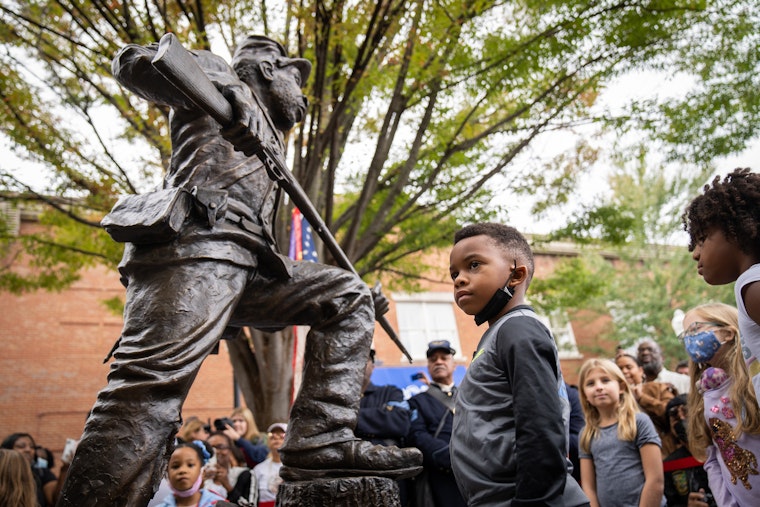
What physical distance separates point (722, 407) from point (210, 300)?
2334mm

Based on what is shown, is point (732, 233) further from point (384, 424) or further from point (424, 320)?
point (424, 320)

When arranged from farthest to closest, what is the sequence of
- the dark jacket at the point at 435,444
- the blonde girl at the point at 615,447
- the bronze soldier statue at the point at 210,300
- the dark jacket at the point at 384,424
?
the dark jacket at the point at 384,424
the dark jacket at the point at 435,444
the blonde girl at the point at 615,447
the bronze soldier statue at the point at 210,300

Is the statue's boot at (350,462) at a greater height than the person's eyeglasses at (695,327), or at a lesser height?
lesser

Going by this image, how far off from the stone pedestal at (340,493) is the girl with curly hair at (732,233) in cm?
138

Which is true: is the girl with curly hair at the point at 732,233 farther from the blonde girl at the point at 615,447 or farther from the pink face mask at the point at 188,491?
the pink face mask at the point at 188,491

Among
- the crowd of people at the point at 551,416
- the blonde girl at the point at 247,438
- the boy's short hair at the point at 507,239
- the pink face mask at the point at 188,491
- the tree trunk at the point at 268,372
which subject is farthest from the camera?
the tree trunk at the point at 268,372

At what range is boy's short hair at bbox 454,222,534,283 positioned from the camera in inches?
79.2

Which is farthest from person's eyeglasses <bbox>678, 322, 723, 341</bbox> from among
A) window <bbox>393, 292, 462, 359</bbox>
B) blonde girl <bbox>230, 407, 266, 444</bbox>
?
window <bbox>393, 292, 462, 359</bbox>

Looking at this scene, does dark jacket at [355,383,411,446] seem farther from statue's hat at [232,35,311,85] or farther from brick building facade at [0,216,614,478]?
brick building facade at [0,216,614,478]

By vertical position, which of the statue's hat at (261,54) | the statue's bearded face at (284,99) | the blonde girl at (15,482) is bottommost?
the blonde girl at (15,482)

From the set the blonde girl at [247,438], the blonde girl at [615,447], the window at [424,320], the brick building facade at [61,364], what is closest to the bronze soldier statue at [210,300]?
the blonde girl at [615,447]

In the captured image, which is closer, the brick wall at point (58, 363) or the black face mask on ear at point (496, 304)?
the black face mask on ear at point (496, 304)

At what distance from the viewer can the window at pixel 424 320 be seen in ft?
50.2

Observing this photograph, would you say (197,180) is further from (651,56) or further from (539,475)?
(651,56)
